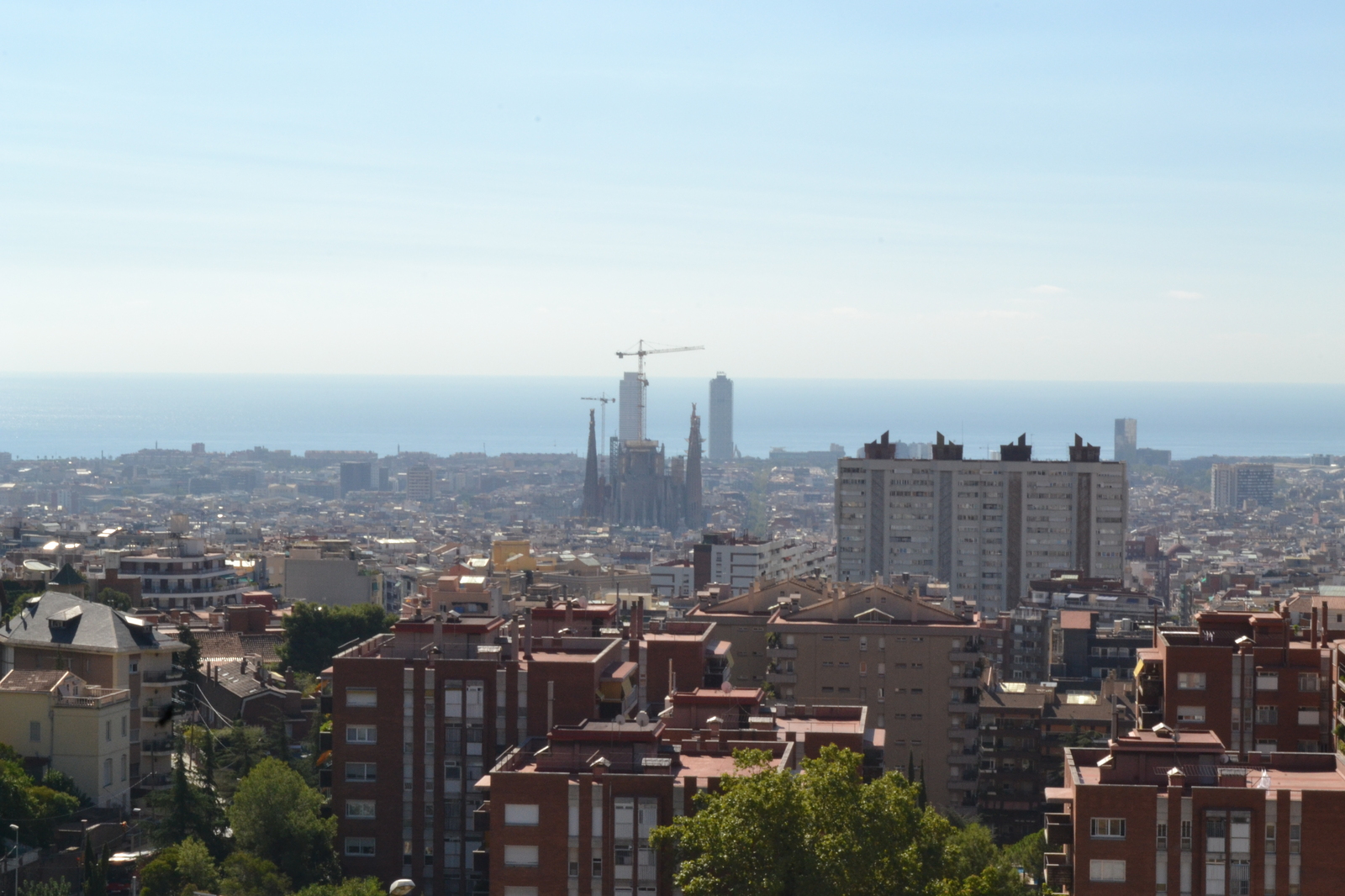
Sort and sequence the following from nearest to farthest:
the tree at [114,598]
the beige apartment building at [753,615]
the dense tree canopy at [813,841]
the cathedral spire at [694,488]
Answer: the dense tree canopy at [813,841], the beige apartment building at [753,615], the tree at [114,598], the cathedral spire at [694,488]

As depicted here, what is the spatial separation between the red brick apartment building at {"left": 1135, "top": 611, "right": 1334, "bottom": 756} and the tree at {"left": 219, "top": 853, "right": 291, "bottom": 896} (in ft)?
37.9

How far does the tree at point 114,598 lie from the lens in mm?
41406

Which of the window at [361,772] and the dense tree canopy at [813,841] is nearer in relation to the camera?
the dense tree canopy at [813,841]

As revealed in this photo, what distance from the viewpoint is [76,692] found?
26203 millimetres

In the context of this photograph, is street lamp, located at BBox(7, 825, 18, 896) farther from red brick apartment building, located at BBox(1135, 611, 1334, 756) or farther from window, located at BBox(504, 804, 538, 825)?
red brick apartment building, located at BBox(1135, 611, 1334, 756)

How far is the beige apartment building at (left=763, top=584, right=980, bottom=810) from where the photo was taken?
106ft

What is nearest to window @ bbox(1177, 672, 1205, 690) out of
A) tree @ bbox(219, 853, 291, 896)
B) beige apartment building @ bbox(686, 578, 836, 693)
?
beige apartment building @ bbox(686, 578, 836, 693)

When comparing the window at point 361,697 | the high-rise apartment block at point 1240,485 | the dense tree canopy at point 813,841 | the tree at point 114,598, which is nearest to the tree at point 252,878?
the window at point 361,697

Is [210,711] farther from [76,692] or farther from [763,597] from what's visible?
[763,597]

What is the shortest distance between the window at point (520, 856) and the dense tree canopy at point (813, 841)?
1.36 m

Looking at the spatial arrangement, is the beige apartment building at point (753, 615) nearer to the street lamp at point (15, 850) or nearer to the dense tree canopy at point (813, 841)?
the street lamp at point (15, 850)

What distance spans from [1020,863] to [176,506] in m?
149

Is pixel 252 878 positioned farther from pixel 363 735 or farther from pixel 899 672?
pixel 899 672

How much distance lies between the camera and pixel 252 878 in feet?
71.3
